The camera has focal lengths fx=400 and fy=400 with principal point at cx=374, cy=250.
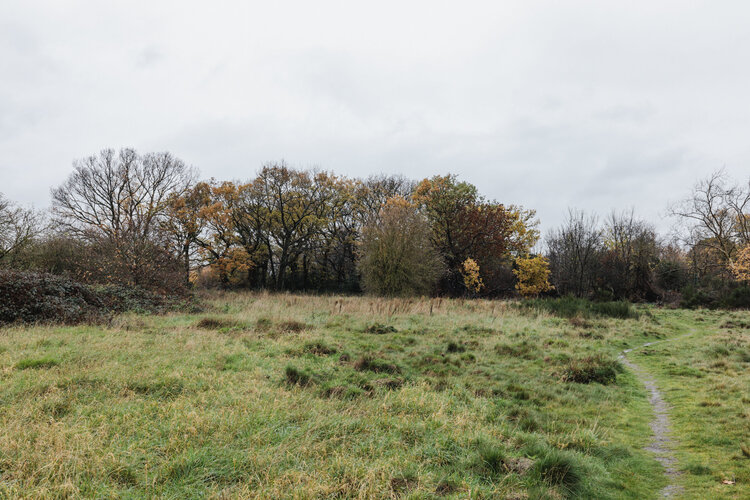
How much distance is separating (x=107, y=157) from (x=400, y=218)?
30.4 meters

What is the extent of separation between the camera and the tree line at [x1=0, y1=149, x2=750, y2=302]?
102ft

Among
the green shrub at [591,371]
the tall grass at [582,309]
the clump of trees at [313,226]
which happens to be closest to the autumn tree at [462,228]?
the clump of trees at [313,226]

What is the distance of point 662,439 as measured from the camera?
6230 millimetres

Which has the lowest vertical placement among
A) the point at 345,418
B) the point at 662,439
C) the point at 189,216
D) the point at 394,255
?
the point at 662,439

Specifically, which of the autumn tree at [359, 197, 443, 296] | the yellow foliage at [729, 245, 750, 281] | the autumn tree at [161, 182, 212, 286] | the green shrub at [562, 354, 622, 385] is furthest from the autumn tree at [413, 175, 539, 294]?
the green shrub at [562, 354, 622, 385]

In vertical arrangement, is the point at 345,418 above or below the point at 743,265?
below

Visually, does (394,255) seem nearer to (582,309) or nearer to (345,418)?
(582,309)

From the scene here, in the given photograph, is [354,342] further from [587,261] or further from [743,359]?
[587,261]

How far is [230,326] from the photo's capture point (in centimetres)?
1369

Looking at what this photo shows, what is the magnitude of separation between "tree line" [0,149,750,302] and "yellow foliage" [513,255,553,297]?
0.14 m

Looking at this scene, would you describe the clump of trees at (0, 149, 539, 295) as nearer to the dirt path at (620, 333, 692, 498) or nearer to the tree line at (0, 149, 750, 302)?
the tree line at (0, 149, 750, 302)

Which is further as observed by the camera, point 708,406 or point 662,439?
point 708,406

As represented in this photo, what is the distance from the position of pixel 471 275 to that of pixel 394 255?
461 inches

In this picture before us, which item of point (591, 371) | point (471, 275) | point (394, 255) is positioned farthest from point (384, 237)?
point (591, 371)
